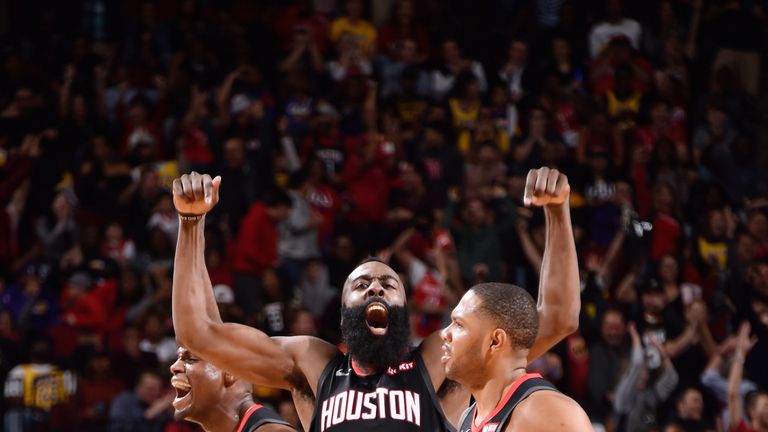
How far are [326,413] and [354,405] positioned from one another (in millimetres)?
116

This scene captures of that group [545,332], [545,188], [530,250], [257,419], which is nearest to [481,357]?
[545,332]

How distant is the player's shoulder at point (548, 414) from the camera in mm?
3957

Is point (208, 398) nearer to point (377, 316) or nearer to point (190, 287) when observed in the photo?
point (190, 287)

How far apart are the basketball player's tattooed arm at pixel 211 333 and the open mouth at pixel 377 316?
22cm

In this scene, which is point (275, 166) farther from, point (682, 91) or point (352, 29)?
point (682, 91)

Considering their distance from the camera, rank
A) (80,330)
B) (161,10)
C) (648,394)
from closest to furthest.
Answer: (648,394) < (80,330) < (161,10)

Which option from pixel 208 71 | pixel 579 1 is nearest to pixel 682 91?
pixel 579 1

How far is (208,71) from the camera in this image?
12312 mm

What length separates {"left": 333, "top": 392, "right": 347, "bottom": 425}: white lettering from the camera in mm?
5145

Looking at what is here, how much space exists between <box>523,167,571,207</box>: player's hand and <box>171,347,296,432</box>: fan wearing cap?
1408 millimetres

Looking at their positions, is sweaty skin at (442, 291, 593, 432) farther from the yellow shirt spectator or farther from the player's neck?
the yellow shirt spectator

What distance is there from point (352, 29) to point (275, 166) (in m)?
2.33

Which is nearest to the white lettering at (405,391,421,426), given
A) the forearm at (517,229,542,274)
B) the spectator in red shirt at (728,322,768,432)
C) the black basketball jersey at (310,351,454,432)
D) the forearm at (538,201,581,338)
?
the black basketball jersey at (310,351,454,432)

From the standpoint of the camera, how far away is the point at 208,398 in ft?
17.5
